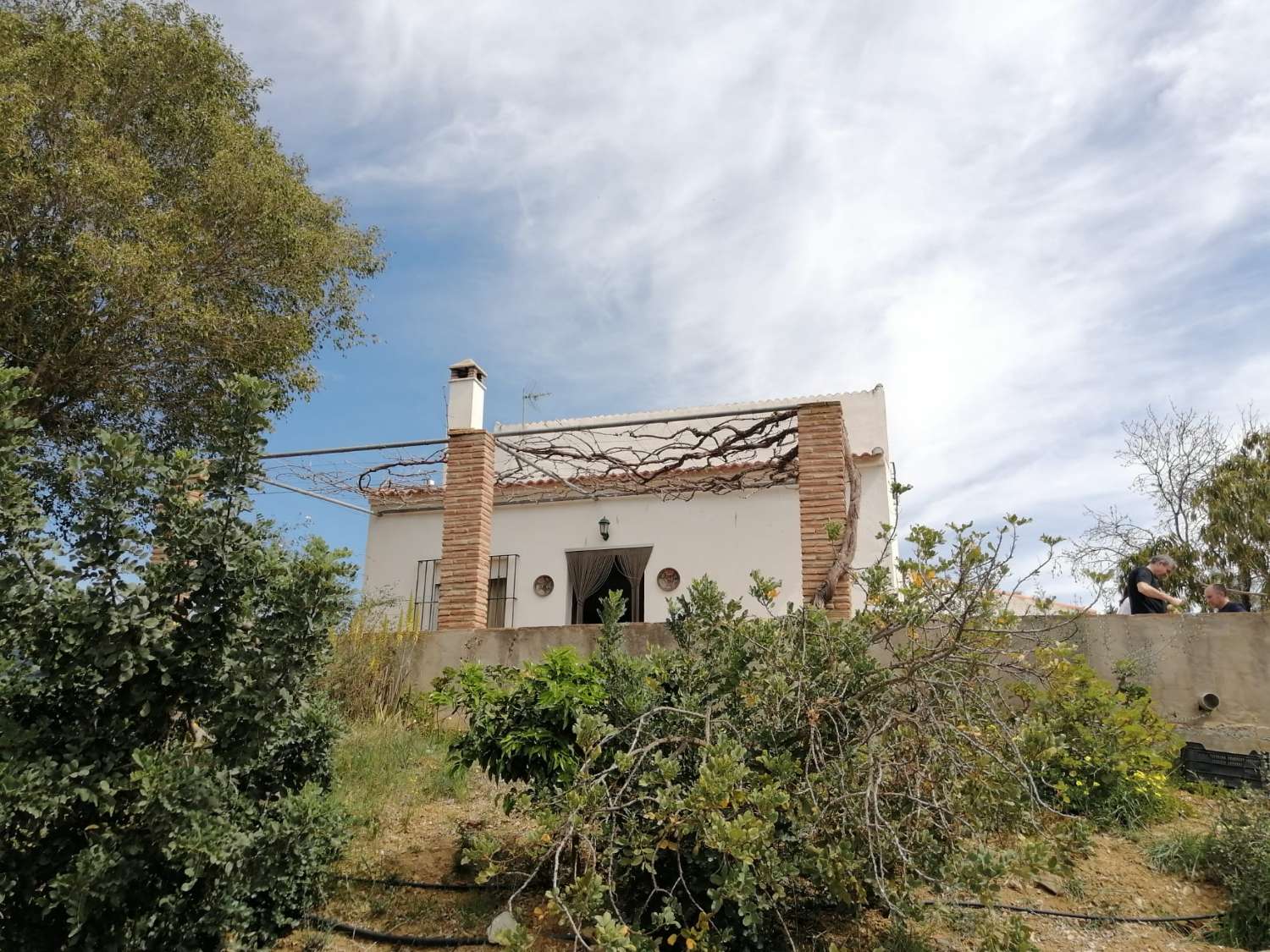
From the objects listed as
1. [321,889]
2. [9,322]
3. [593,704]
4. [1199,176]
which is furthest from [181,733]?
[1199,176]

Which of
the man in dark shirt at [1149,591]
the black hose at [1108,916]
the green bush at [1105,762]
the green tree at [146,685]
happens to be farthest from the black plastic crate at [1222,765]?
the green tree at [146,685]

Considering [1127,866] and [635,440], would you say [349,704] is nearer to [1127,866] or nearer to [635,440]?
[1127,866]

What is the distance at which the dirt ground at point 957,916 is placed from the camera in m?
4.18

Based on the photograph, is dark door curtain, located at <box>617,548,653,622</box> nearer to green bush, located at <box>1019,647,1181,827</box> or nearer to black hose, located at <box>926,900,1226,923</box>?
green bush, located at <box>1019,647,1181,827</box>

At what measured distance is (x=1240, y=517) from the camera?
15383 mm

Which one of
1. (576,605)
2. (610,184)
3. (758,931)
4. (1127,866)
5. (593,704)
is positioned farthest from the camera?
(576,605)

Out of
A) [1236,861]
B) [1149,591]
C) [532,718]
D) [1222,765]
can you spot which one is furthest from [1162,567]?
[532,718]

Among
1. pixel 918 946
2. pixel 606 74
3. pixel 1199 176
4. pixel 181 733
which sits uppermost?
pixel 606 74

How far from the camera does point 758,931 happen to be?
12.2ft

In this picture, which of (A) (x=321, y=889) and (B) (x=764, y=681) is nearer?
(B) (x=764, y=681)

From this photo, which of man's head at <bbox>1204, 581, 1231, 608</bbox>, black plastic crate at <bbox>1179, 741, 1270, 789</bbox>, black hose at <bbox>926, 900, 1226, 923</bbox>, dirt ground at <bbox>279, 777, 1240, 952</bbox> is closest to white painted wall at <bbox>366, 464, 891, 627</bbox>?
man's head at <bbox>1204, 581, 1231, 608</bbox>

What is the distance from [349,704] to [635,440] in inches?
270

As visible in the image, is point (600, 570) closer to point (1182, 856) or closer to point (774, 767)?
point (1182, 856)

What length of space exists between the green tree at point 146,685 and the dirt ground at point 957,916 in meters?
0.85
